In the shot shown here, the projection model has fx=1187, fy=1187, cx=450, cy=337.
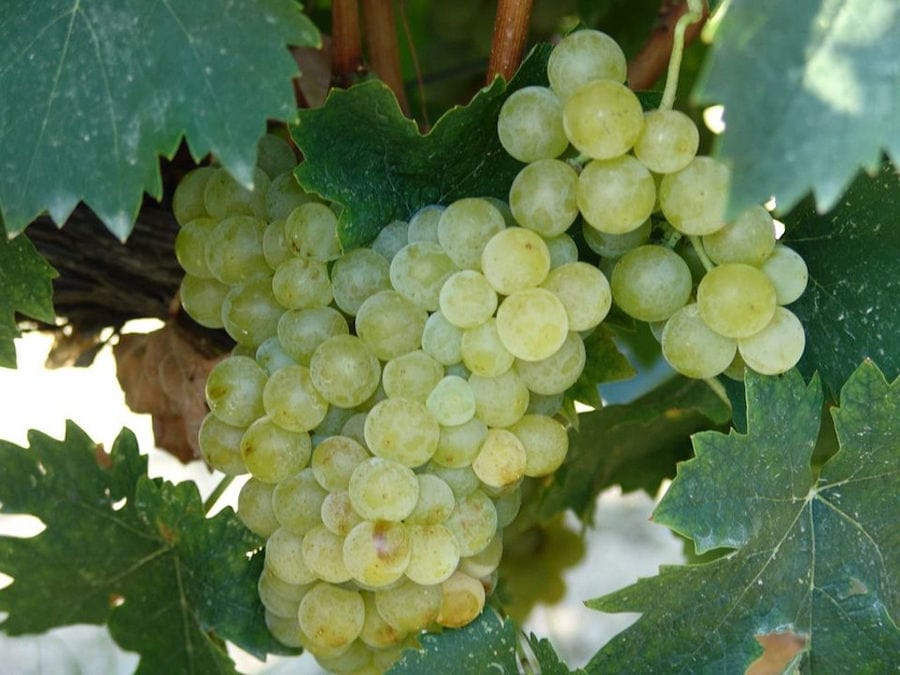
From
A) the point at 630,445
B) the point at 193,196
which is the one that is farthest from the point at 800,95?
the point at 630,445

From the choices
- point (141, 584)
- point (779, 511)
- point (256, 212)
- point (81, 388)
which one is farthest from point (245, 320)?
point (81, 388)

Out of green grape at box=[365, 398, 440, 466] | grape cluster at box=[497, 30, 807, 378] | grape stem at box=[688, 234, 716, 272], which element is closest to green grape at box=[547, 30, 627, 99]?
grape cluster at box=[497, 30, 807, 378]

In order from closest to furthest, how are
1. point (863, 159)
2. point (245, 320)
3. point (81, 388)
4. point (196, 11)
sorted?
point (863, 159) < point (196, 11) < point (245, 320) < point (81, 388)

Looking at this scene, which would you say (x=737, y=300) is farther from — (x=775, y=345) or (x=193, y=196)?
(x=193, y=196)

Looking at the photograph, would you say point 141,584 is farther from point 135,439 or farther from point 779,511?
point 779,511

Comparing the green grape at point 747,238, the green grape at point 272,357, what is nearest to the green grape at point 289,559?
the green grape at point 272,357

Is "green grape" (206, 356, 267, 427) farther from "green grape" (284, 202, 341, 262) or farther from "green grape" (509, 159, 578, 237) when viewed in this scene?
"green grape" (509, 159, 578, 237)
